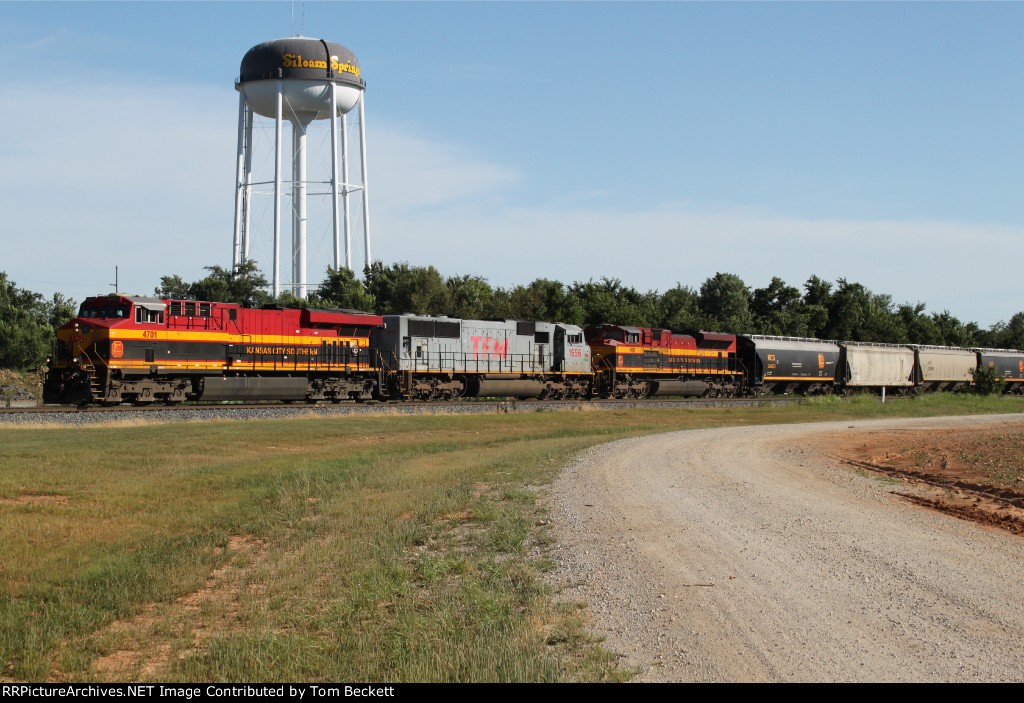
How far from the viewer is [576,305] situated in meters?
69.1

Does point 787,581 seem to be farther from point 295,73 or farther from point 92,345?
point 295,73

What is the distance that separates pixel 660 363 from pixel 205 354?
2551 cm

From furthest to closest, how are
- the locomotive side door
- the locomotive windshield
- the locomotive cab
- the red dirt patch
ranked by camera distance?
the locomotive side door < the locomotive windshield < the locomotive cab < the red dirt patch

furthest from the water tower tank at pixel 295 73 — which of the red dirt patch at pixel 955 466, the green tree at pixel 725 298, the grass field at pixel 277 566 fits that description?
the red dirt patch at pixel 955 466

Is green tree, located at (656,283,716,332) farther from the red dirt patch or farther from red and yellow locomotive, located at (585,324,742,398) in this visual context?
the red dirt patch

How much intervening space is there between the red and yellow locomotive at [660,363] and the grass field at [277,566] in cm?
2520

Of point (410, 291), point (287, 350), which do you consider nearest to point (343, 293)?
point (410, 291)

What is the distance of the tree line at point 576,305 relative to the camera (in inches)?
2347

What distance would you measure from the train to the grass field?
27.8ft

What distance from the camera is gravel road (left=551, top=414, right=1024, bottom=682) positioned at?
682cm

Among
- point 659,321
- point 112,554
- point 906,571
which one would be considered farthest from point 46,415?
point 659,321

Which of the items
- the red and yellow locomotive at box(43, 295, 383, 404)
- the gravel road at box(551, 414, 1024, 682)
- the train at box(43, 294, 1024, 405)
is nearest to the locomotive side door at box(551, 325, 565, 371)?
the train at box(43, 294, 1024, 405)

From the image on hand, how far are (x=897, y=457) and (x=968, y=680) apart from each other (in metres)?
15.3

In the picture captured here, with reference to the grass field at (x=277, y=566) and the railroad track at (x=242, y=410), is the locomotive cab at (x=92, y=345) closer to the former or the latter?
the railroad track at (x=242, y=410)
